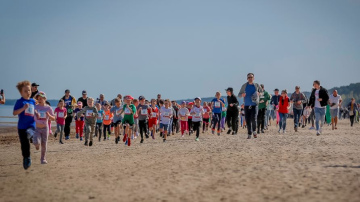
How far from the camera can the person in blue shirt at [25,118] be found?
864 centimetres

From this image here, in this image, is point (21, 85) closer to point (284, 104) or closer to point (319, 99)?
point (319, 99)

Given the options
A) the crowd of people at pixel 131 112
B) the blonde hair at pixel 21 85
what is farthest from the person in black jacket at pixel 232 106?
the blonde hair at pixel 21 85

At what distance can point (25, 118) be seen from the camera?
8.80 meters

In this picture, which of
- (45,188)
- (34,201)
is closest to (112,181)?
(45,188)

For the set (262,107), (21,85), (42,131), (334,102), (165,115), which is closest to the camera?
(21,85)

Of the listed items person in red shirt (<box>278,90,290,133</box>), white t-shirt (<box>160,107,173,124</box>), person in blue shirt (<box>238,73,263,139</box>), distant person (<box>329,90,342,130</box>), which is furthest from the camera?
distant person (<box>329,90,342,130</box>)

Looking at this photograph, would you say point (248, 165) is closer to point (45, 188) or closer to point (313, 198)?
point (313, 198)

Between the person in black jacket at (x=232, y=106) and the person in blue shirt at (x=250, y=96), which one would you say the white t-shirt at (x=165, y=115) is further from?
the person in blue shirt at (x=250, y=96)

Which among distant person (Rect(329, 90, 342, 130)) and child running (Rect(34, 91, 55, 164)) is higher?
distant person (Rect(329, 90, 342, 130))

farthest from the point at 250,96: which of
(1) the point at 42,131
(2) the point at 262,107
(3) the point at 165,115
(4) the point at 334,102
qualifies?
(4) the point at 334,102

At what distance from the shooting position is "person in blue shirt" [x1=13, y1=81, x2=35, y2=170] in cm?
864

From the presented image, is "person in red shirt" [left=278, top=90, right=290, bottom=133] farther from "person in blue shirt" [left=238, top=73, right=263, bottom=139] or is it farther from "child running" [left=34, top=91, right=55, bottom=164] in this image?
"child running" [left=34, top=91, right=55, bottom=164]

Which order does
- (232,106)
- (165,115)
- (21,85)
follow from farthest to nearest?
(232,106) → (165,115) → (21,85)

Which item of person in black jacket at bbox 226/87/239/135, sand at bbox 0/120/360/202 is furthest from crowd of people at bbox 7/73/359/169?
sand at bbox 0/120/360/202
